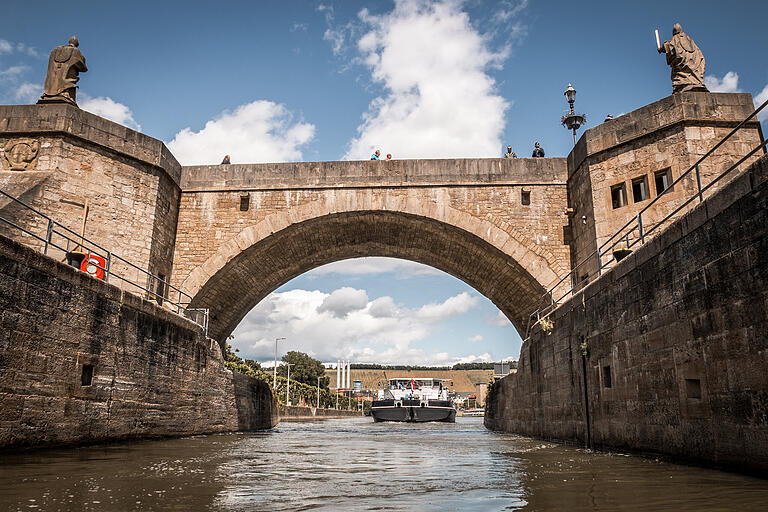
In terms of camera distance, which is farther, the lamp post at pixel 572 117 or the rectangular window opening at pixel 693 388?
the lamp post at pixel 572 117

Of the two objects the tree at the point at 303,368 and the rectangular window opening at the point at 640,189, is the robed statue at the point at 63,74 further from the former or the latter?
the tree at the point at 303,368

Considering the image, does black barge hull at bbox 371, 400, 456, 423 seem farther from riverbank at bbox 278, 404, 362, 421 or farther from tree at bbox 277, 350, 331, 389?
tree at bbox 277, 350, 331, 389

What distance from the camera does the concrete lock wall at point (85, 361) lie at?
7828 mm

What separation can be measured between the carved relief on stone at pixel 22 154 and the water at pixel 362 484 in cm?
973

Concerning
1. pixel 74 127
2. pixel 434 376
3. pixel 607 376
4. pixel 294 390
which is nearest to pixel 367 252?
pixel 74 127

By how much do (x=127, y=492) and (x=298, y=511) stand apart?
5.74 feet

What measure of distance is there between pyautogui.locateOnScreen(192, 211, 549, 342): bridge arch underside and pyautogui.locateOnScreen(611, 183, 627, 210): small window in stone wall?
10.5 ft

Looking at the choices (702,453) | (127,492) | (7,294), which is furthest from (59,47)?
(702,453)

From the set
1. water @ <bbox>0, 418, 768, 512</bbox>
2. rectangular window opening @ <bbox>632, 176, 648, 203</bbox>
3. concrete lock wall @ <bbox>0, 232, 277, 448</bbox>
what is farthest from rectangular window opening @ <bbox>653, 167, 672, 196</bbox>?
concrete lock wall @ <bbox>0, 232, 277, 448</bbox>

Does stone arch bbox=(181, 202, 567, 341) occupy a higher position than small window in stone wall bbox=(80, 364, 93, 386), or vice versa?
stone arch bbox=(181, 202, 567, 341)

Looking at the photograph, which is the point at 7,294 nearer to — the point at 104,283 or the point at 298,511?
the point at 104,283

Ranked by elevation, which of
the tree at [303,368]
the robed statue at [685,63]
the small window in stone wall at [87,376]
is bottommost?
the small window in stone wall at [87,376]

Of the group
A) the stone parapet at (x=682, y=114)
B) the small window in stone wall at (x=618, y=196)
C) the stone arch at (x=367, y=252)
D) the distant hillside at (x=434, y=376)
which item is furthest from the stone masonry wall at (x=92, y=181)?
the distant hillside at (x=434, y=376)

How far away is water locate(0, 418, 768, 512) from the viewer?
4.09 meters
